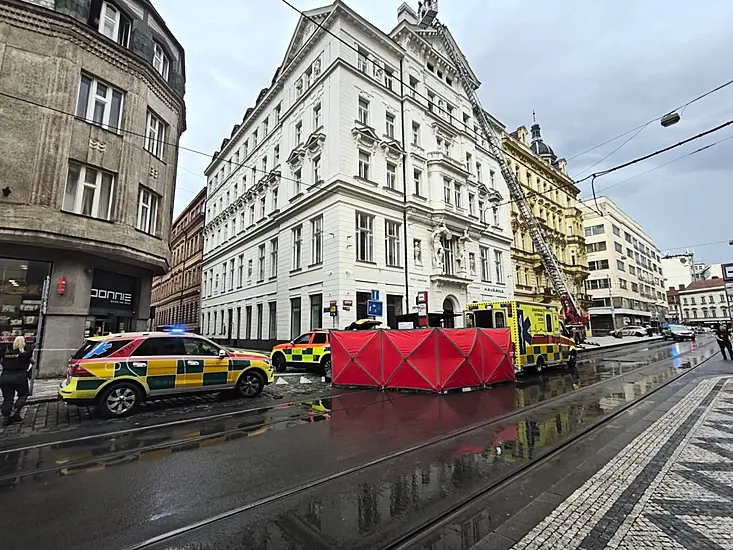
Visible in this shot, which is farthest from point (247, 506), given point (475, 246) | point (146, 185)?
point (475, 246)

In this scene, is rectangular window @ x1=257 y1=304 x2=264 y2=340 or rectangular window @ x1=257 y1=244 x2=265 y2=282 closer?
rectangular window @ x1=257 y1=304 x2=264 y2=340

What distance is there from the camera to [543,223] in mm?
41312

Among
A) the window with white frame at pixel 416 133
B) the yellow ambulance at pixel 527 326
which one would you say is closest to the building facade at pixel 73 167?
the yellow ambulance at pixel 527 326

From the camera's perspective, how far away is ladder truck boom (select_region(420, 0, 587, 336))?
28289 millimetres

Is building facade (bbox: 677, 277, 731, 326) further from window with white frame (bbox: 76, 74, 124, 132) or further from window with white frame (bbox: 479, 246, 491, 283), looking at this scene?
window with white frame (bbox: 76, 74, 124, 132)

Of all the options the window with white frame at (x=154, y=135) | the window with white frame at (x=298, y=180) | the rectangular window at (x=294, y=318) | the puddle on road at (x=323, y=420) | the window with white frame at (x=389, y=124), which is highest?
the window with white frame at (x=389, y=124)

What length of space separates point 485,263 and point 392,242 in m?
11.5

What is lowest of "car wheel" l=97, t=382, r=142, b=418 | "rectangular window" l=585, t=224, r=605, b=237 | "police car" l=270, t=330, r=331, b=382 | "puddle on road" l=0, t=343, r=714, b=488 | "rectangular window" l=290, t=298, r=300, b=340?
"puddle on road" l=0, t=343, r=714, b=488

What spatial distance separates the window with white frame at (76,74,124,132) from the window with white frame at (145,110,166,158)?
1.25 metres

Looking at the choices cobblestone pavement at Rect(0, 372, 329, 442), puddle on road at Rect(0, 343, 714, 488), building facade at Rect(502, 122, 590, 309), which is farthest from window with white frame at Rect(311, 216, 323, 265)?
building facade at Rect(502, 122, 590, 309)

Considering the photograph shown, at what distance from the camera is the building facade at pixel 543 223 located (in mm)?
37844

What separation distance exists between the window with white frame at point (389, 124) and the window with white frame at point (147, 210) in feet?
49.8

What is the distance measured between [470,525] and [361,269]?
17965mm

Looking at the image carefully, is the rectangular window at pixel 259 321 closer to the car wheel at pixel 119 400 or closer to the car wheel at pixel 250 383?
the car wheel at pixel 250 383
